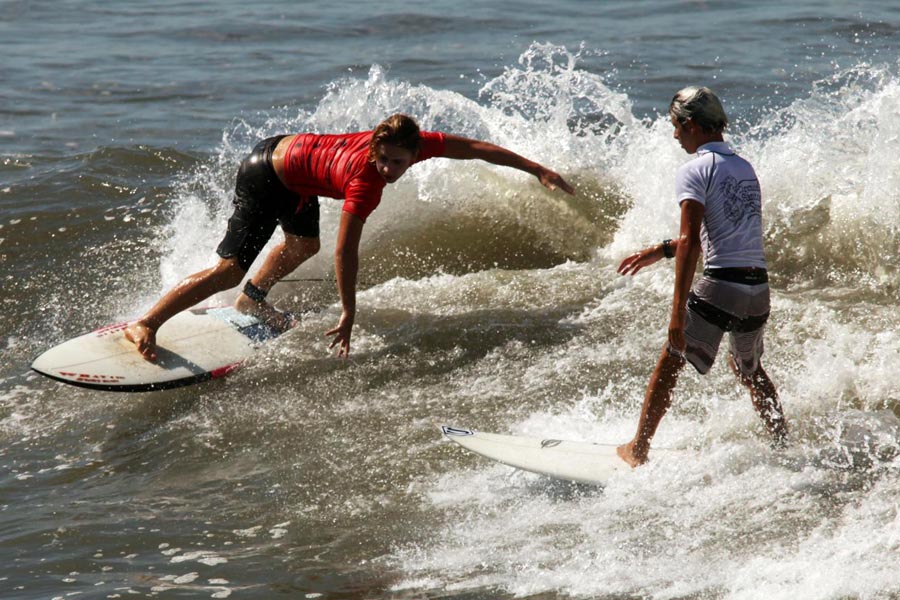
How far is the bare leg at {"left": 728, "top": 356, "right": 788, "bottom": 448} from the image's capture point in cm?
500

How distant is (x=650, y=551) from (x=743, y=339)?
111 cm

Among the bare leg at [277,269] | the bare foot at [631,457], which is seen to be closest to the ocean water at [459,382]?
the bare foot at [631,457]

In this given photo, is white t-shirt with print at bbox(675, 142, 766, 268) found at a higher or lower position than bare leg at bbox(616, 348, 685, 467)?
higher

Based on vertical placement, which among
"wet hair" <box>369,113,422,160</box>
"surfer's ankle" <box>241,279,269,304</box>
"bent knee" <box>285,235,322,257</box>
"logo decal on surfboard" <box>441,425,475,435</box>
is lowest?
"logo decal on surfboard" <box>441,425,475,435</box>

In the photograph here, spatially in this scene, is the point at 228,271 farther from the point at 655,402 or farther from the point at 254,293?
the point at 655,402

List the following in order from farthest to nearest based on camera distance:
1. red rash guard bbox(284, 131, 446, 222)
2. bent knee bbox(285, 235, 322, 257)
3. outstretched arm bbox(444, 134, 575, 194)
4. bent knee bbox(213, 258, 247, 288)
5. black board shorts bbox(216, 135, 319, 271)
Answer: bent knee bbox(285, 235, 322, 257)
bent knee bbox(213, 258, 247, 288)
black board shorts bbox(216, 135, 319, 271)
outstretched arm bbox(444, 134, 575, 194)
red rash guard bbox(284, 131, 446, 222)

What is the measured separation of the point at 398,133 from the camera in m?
5.64

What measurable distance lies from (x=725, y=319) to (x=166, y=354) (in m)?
3.66

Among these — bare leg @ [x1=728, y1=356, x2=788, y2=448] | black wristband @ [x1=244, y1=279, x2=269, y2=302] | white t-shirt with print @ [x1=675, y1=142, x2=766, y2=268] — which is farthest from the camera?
black wristband @ [x1=244, y1=279, x2=269, y2=302]

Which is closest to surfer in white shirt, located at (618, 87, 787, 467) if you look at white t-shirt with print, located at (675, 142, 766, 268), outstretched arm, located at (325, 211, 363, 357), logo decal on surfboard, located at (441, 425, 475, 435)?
white t-shirt with print, located at (675, 142, 766, 268)

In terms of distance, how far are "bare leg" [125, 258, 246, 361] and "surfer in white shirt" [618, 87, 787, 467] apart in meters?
2.89

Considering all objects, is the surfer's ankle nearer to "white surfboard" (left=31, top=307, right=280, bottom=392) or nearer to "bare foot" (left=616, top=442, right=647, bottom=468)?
"white surfboard" (left=31, top=307, right=280, bottom=392)

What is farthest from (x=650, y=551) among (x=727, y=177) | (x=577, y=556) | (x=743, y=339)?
(x=727, y=177)

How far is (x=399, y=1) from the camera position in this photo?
2019 cm
